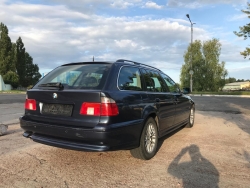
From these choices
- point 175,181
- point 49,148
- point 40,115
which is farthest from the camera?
point 49,148

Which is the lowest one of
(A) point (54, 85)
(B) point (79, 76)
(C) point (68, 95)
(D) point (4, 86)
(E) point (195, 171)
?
(E) point (195, 171)

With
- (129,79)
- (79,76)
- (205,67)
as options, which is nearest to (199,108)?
(129,79)

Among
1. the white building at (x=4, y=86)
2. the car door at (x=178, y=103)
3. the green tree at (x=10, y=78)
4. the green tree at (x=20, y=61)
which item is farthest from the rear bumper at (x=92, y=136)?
the green tree at (x=20, y=61)

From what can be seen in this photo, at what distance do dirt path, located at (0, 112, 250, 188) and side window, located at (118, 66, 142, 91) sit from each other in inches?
48.7

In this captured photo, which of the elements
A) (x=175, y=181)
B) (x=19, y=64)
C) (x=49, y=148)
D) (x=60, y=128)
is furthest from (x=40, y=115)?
(x=19, y=64)

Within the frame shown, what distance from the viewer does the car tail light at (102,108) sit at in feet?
11.2

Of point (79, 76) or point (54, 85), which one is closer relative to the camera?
point (54, 85)

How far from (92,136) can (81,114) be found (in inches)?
14.4

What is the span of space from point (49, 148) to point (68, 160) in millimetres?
856

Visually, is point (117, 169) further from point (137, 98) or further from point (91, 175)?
point (137, 98)

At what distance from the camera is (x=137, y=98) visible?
13.1ft

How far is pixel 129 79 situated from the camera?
13.5 ft

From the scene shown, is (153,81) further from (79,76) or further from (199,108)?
(199,108)

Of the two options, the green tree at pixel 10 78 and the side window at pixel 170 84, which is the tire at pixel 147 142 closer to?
the side window at pixel 170 84
